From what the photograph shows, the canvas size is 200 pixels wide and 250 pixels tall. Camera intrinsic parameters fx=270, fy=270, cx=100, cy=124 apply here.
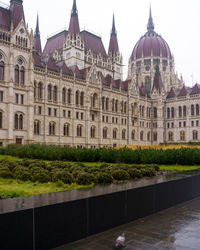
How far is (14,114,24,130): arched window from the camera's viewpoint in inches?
1806

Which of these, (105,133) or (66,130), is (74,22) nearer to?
(105,133)

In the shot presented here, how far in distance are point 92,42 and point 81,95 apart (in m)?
25.0

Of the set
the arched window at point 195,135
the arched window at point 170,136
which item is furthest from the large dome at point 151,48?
the arched window at point 195,135

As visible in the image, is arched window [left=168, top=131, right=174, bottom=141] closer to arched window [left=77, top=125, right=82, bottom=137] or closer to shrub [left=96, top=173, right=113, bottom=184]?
arched window [left=77, top=125, right=82, bottom=137]

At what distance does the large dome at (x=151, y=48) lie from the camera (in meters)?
99.1

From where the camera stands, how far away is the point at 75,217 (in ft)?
22.3

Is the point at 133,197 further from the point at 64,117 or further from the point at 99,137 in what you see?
the point at 99,137

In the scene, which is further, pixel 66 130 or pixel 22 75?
pixel 66 130

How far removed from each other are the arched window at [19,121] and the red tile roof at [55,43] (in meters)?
33.9

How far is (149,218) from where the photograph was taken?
9.11 meters

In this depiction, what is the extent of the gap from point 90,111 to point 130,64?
50.5 metres

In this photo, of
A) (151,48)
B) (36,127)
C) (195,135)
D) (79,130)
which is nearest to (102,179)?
(36,127)

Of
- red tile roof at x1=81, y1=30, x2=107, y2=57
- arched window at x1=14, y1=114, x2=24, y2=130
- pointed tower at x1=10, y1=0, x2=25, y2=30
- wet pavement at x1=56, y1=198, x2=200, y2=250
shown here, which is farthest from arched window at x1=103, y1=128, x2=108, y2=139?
wet pavement at x1=56, y1=198, x2=200, y2=250

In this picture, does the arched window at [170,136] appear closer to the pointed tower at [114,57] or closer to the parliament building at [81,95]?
the parliament building at [81,95]
